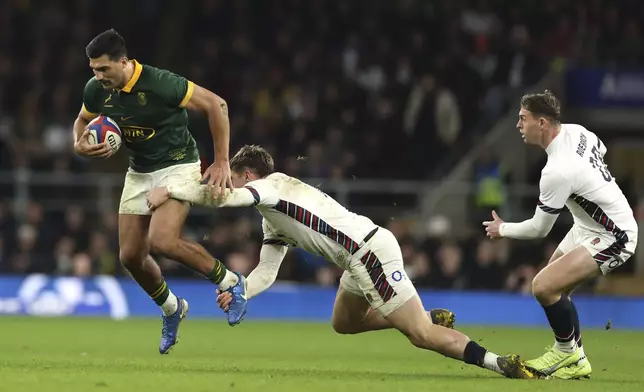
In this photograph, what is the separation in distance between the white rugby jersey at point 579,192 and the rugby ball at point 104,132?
111 inches

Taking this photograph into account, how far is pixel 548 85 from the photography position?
20766 millimetres

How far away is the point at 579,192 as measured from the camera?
9.58 metres

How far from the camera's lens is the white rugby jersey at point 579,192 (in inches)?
370

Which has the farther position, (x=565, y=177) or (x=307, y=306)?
(x=307, y=306)

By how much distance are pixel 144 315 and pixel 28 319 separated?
1833 millimetres

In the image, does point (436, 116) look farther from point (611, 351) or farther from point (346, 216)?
point (346, 216)

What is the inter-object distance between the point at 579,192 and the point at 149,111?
3145 millimetres

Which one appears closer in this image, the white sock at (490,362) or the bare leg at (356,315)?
the white sock at (490,362)

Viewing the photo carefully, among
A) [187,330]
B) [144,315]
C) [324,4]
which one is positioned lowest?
[144,315]

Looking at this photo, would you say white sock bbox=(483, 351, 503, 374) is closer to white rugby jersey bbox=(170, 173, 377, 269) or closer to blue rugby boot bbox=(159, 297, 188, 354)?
white rugby jersey bbox=(170, 173, 377, 269)

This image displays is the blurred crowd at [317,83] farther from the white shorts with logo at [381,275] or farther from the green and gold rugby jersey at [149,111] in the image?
the white shorts with logo at [381,275]

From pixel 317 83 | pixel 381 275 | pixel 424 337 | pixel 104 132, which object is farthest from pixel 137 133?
pixel 317 83

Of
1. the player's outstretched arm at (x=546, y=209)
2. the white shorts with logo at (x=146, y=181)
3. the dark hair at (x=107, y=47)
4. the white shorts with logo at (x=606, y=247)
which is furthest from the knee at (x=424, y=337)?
the dark hair at (x=107, y=47)


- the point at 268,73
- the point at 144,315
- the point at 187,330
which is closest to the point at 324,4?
the point at 268,73
